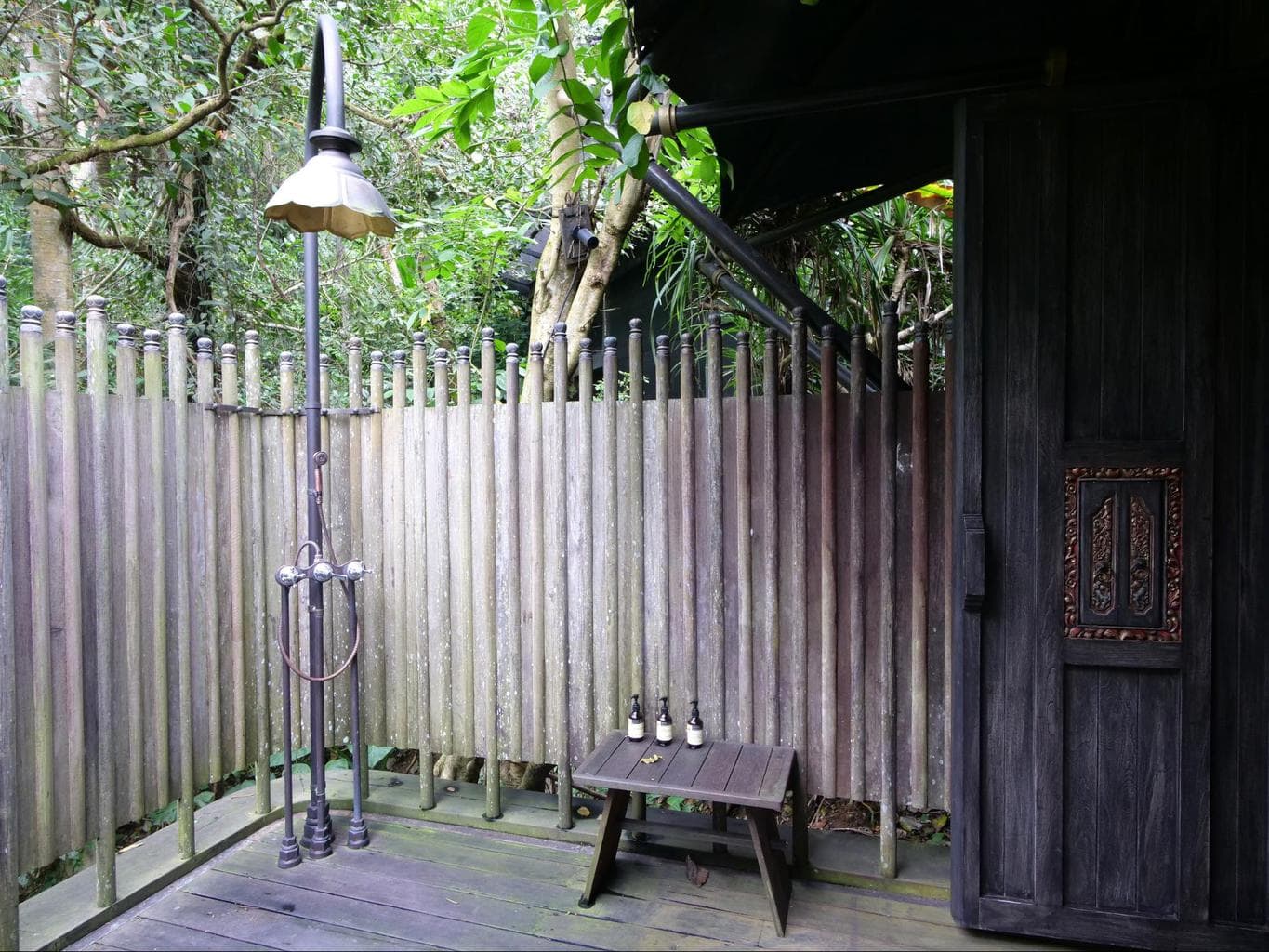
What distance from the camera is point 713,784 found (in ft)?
7.11

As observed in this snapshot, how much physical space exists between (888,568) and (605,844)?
1302 mm

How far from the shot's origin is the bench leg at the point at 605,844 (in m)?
2.28

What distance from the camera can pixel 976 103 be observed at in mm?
2010

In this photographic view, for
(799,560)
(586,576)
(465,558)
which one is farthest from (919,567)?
(465,558)

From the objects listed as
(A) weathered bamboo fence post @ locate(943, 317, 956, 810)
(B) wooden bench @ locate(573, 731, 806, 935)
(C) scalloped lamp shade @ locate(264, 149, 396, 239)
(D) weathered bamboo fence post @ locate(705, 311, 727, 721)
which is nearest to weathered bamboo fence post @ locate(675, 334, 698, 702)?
(D) weathered bamboo fence post @ locate(705, 311, 727, 721)

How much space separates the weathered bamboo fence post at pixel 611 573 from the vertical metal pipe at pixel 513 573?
0.35 m

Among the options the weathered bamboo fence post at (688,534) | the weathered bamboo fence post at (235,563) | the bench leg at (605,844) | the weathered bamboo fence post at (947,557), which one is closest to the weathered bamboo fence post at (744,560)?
the weathered bamboo fence post at (688,534)

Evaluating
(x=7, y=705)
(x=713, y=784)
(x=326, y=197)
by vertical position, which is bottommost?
(x=713, y=784)

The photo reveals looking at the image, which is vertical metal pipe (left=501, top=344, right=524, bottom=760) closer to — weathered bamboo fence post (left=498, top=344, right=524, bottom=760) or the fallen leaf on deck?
weathered bamboo fence post (left=498, top=344, right=524, bottom=760)

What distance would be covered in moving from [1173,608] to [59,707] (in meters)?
3.15

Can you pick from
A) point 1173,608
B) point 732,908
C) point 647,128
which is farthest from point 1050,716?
point 647,128

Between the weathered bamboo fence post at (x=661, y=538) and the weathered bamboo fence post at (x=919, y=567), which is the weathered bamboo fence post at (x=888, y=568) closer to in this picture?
the weathered bamboo fence post at (x=919, y=567)

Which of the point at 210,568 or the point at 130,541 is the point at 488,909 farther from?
the point at 130,541

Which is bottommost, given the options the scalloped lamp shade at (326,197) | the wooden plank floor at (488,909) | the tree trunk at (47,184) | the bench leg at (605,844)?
the wooden plank floor at (488,909)
